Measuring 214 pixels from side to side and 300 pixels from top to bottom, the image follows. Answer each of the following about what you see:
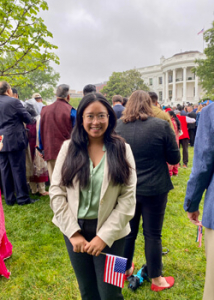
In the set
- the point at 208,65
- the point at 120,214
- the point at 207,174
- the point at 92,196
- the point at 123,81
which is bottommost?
the point at 120,214

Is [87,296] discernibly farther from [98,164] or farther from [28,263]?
[28,263]

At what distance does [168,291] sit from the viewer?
2383 mm

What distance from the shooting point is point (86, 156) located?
160 centimetres

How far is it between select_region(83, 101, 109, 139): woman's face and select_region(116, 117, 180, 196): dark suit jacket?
1.98 ft

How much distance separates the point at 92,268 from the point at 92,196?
22.4 inches

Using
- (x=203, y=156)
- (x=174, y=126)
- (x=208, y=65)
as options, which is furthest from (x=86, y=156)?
(x=208, y=65)

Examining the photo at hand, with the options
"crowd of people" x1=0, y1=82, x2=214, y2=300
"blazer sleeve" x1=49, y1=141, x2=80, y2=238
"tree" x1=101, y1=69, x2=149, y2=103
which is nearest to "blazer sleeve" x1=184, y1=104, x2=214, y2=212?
"crowd of people" x1=0, y1=82, x2=214, y2=300

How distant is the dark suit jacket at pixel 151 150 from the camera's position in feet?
6.96

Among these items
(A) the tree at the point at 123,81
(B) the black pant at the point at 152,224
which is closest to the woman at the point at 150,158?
(B) the black pant at the point at 152,224

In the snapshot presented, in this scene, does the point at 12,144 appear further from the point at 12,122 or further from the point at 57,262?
the point at 57,262

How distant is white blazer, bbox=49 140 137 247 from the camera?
150 cm

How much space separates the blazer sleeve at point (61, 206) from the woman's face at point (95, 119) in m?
0.24

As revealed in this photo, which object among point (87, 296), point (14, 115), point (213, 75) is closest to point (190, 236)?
point (87, 296)

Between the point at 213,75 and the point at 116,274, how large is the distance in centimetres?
3223
